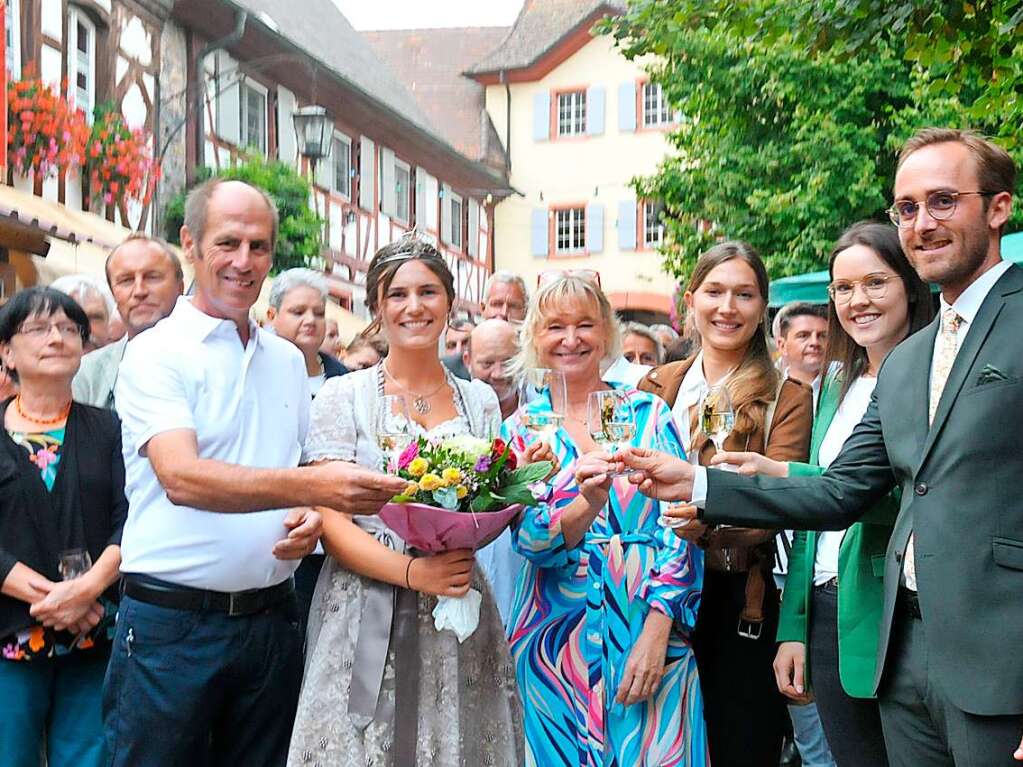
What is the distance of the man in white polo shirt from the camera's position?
388 cm

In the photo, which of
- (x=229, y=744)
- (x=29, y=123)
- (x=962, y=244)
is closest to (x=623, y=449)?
(x=962, y=244)

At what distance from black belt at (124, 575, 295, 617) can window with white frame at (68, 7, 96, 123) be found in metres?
13.0

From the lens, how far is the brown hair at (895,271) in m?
4.32

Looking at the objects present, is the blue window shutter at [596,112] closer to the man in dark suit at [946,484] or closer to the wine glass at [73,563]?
the wine glass at [73,563]

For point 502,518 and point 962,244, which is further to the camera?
point 502,518

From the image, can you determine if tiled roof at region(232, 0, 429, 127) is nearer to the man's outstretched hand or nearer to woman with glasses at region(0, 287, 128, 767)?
woman with glasses at region(0, 287, 128, 767)

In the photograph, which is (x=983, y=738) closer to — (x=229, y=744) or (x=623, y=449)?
(x=623, y=449)

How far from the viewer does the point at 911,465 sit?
11.5ft

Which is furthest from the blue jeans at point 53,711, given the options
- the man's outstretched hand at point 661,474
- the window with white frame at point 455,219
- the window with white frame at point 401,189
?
the window with white frame at point 455,219

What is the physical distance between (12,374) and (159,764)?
6.53ft

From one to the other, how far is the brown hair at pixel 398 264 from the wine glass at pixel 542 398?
1.36 feet

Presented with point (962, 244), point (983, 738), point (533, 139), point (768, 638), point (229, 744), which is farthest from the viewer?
point (533, 139)

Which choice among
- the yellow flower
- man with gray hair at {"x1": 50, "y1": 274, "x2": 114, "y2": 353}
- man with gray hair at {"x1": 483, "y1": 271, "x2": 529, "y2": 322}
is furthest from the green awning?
the yellow flower

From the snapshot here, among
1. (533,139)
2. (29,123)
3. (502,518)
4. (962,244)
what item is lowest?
(502,518)
